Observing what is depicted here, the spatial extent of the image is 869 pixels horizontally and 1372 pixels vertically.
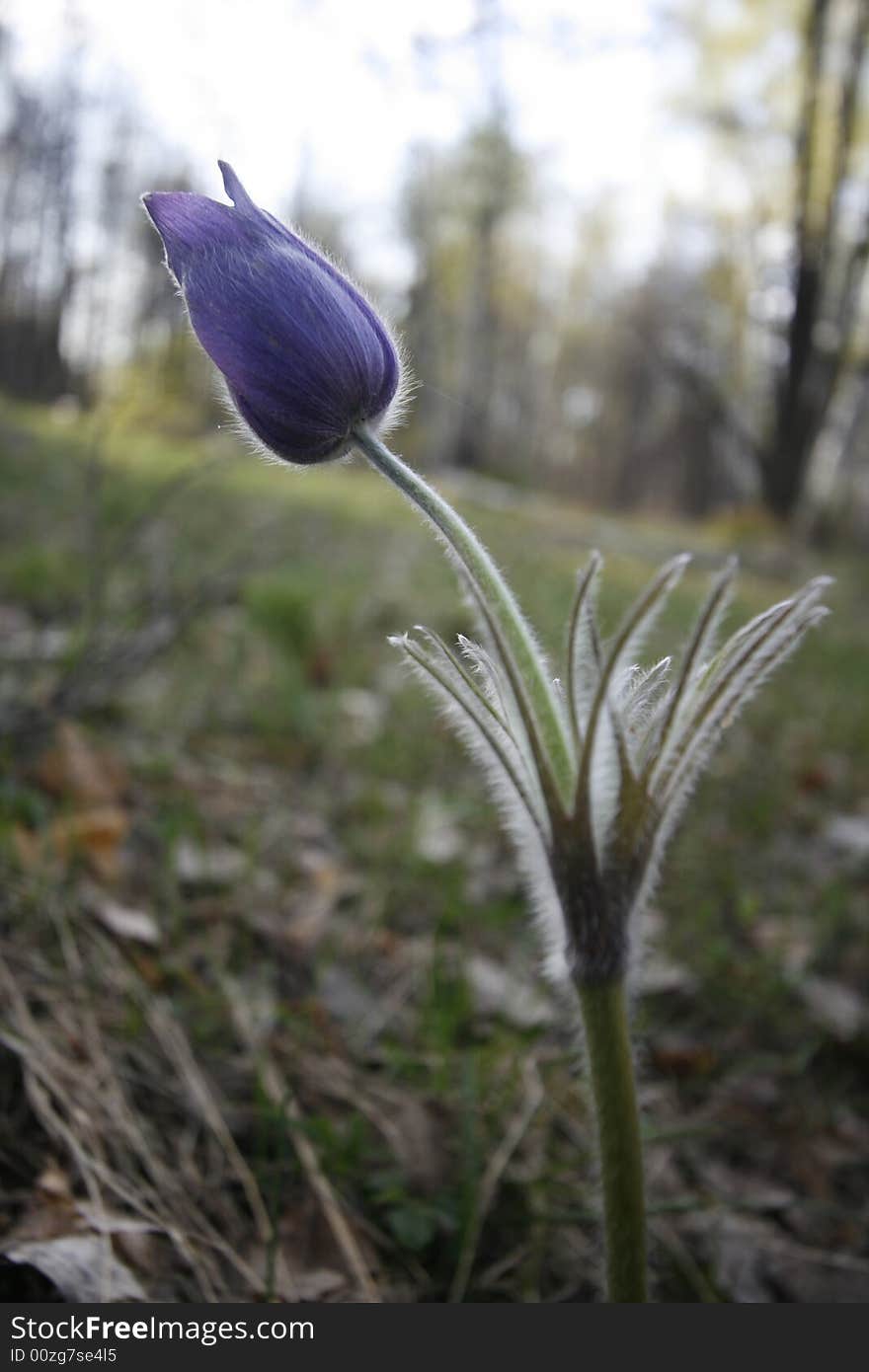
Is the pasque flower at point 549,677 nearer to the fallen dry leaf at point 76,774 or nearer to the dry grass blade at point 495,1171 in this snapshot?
the dry grass blade at point 495,1171

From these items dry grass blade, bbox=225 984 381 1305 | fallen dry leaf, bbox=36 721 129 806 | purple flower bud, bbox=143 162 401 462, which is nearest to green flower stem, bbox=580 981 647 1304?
dry grass blade, bbox=225 984 381 1305

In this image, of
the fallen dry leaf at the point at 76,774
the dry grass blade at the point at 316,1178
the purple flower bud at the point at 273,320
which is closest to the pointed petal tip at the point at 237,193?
the purple flower bud at the point at 273,320

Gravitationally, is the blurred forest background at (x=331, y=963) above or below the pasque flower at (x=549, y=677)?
below

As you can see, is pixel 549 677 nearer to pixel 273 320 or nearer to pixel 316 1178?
pixel 273 320

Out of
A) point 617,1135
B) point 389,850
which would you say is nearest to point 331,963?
point 389,850

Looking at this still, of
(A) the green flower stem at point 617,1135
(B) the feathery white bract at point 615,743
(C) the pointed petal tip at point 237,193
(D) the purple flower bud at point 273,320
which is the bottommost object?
(A) the green flower stem at point 617,1135

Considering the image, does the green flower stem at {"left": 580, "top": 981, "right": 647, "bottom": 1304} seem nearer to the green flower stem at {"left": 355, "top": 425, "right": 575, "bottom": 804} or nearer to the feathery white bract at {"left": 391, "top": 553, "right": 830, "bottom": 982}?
the feathery white bract at {"left": 391, "top": 553, "right": 830, "bottom": 982}

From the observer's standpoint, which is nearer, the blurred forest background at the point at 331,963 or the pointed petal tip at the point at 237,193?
the pointed petal tip at the point at 237,193
